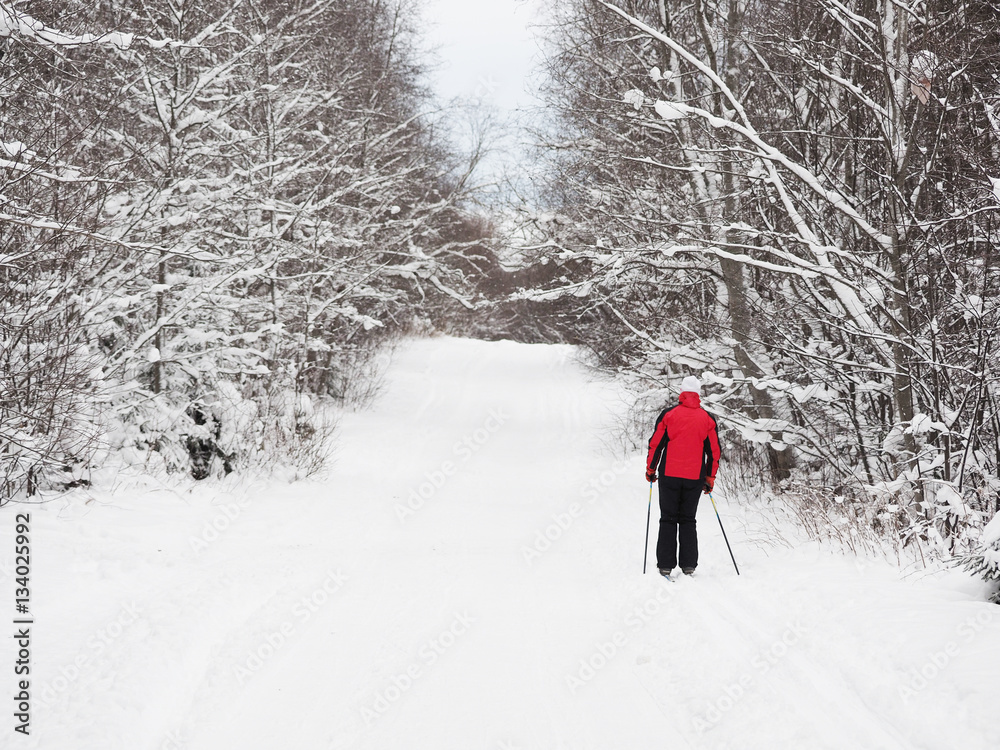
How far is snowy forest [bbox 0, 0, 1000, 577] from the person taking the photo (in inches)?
245

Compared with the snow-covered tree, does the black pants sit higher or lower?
lower

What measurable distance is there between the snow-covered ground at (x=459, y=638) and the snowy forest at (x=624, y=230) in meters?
0.85

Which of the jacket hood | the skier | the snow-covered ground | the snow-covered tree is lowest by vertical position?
the snow-covered ground

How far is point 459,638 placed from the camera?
199 inches

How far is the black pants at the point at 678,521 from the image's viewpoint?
653cm

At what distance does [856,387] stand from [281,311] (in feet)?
29.4

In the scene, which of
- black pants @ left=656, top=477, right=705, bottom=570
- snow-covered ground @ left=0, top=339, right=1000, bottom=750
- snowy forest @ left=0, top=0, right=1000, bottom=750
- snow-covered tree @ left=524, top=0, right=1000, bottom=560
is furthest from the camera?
black pants @ left=656, top=477, right=705, bottom=570

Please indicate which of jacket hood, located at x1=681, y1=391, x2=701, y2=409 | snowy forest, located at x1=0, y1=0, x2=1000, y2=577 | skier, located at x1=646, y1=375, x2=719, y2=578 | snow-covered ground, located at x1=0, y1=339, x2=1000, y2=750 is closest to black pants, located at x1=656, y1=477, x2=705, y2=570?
skier, located at x1=646, y1=375, x2=719, y2=578

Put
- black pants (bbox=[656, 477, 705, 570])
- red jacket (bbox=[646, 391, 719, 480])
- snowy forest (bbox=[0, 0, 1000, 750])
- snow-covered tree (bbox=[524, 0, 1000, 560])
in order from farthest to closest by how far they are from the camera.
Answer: red jacket (bbox=[646, 391, 719, 480]) < black pants (bbox=[656, 477, 705, 570]) < snow-covered tree (bbox=[524, 0, 1000, 560]) < snowy forest (bbox=[0, 0, 1000, 750])

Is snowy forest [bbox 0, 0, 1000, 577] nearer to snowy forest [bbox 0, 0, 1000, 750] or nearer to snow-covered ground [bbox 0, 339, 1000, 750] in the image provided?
snowy forest [bbox 0, 0, 1000, 750]

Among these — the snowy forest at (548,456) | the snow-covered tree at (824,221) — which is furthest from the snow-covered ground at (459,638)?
the snow-covered tree at (824,221)

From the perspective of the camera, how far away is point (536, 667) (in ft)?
15.0

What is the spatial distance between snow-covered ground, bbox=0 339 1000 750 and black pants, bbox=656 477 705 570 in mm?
289

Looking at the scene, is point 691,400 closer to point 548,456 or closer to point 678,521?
point 678,521
